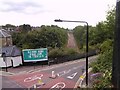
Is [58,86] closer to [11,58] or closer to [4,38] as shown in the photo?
[11,58]

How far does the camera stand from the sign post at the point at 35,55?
39688 millimetres

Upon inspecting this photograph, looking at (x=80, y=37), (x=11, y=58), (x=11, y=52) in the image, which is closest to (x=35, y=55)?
(x=11, y=58)

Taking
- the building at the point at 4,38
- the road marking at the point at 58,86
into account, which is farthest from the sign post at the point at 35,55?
the building at the point at 4,38

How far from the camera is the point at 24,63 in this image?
43250mm

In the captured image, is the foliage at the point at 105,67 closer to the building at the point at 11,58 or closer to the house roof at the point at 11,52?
the building at the point at 11,58

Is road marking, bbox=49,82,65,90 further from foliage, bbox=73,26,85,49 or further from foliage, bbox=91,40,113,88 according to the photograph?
foliage, bbox=73,26,85,49

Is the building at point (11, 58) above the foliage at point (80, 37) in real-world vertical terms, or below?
below

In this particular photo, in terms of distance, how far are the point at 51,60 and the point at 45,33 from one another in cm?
1239

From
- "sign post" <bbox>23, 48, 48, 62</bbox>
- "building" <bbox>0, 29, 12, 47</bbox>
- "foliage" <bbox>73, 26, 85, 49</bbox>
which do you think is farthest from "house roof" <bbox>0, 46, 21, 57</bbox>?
"foliage" <bbox>73, 26, 85, 49</bbox>

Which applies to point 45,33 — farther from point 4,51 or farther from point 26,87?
point 26,87

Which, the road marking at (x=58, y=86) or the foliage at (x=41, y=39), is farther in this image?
the foliage at (x=41, y=39)

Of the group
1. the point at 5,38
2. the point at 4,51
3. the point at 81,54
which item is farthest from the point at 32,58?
the point at 5,38

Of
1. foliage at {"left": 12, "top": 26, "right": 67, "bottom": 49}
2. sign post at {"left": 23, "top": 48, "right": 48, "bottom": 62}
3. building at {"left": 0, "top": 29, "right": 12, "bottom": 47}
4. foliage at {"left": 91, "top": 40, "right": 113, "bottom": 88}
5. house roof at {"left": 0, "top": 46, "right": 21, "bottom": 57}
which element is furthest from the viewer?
building at {"left": 0, "top": 29, "right": 12, "bottom": 47}

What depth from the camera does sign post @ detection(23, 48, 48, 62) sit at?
130 ft
